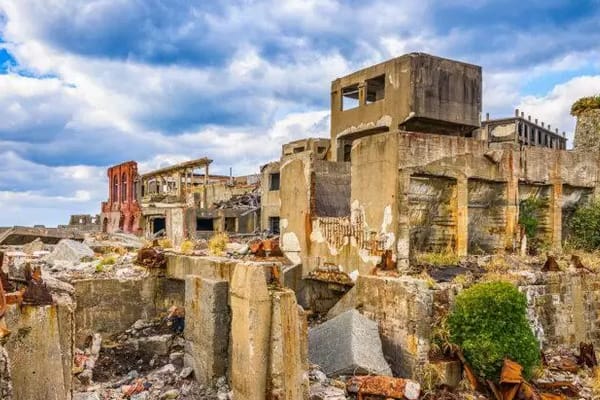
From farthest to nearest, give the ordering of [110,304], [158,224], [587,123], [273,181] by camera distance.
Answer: [158,224] < [273,181] < [587,123] < [110,304]

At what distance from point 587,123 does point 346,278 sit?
10665mm

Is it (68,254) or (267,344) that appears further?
(68,254)

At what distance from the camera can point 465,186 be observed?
10930 mm

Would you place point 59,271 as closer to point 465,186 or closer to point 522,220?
point 465,186

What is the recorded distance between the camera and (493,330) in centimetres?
750

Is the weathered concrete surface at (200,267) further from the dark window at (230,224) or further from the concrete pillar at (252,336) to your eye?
the dark window at (230,224)

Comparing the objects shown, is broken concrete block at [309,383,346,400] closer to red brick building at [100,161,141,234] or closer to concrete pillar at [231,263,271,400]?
concrete pillar at [231,263,271,400]

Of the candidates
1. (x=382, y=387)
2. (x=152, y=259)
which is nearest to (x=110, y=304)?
(x=152, y=259)

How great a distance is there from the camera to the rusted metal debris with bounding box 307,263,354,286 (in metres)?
10.8

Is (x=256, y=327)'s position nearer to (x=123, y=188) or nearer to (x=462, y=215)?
(x=462, y=215)

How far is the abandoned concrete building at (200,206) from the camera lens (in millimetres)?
24828

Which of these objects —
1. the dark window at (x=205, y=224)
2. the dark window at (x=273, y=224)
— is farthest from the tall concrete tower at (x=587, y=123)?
the dark window at (x=205, y=224)

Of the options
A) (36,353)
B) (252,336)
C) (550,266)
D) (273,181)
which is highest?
(273,181)

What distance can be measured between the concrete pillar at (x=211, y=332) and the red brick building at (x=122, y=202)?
2239 cm
